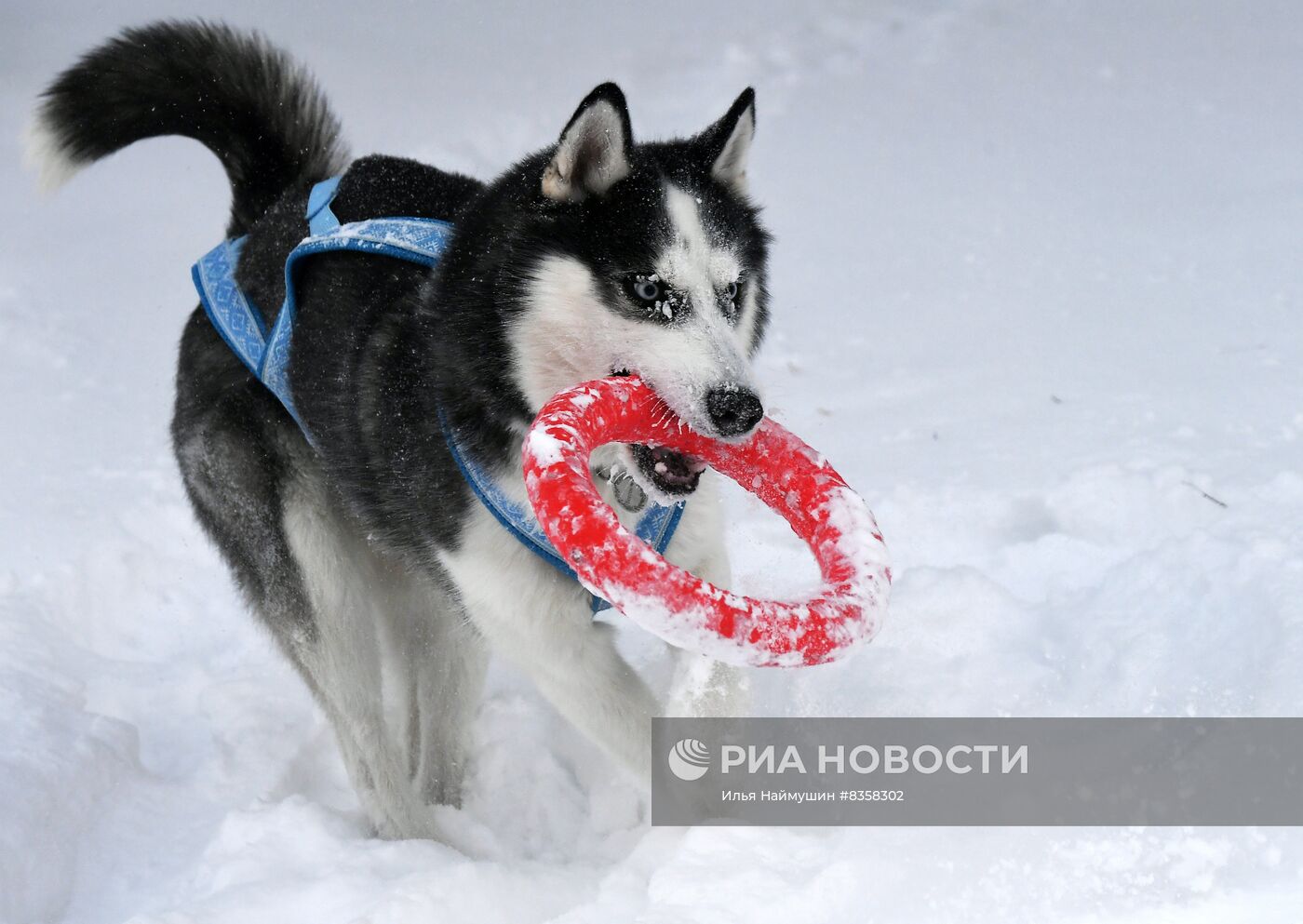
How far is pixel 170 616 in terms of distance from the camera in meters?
3.93

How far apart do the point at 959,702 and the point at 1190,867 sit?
82 centimetres

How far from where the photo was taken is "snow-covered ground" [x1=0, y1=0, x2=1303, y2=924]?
2283 millimetres

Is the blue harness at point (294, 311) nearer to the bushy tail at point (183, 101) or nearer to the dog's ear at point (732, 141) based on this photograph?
the bushy tail at point (183, 101)

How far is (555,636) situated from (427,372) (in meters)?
0.60

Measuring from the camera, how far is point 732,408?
1.98 metres

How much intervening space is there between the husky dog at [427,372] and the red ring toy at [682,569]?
0.10m

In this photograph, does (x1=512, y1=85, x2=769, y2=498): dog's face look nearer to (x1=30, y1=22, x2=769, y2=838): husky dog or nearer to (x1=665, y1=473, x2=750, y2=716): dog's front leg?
(x1=30, y1=22, x2=769, y2=838): husky dog

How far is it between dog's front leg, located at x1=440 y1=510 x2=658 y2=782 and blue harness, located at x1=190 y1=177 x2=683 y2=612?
0.05 metres

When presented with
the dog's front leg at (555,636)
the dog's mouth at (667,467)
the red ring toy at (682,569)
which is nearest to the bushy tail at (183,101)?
the dog's front leg at (555,636)

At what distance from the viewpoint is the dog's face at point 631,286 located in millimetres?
2066

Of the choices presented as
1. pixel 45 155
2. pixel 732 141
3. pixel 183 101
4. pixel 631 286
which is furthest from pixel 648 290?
pixel 45 155

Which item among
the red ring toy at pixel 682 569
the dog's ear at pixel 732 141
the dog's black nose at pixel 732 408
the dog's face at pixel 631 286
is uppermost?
the dog's ear at pixel 732 141

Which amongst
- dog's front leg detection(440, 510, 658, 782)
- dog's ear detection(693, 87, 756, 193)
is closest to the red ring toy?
dog's front leg detection(440, 510, 658, 782)

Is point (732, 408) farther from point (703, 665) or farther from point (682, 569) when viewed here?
point (703, 665)
